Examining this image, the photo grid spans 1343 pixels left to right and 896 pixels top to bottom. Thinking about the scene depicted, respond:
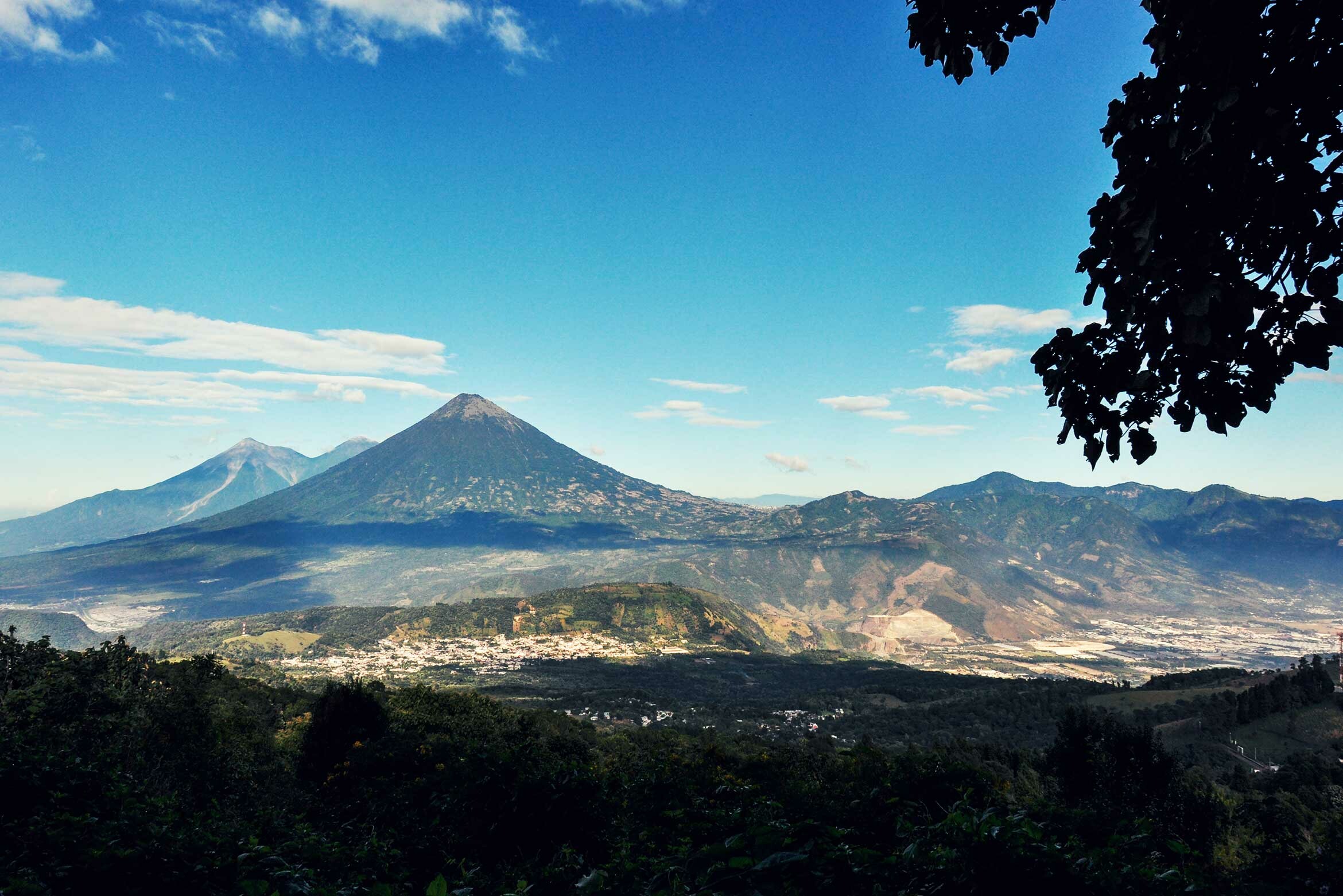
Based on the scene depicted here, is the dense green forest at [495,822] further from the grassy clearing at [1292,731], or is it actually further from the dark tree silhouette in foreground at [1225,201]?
the grassy clearing at [1292,731]

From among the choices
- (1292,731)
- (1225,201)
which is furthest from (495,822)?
(1292,731)

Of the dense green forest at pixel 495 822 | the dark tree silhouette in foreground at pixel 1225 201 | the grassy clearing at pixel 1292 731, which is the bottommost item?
the grassy clearing at pixel 1292 731

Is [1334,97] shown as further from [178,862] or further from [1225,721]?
[1225,721]

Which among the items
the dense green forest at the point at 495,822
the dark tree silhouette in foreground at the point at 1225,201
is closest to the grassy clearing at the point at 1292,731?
the dense green forest at the point at 495,822

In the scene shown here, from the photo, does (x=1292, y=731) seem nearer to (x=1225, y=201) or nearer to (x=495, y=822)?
(x=495, y=822)

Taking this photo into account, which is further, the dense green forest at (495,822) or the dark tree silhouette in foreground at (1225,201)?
the dense green forest at (495,822)

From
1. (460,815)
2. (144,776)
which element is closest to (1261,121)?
(460,815)
